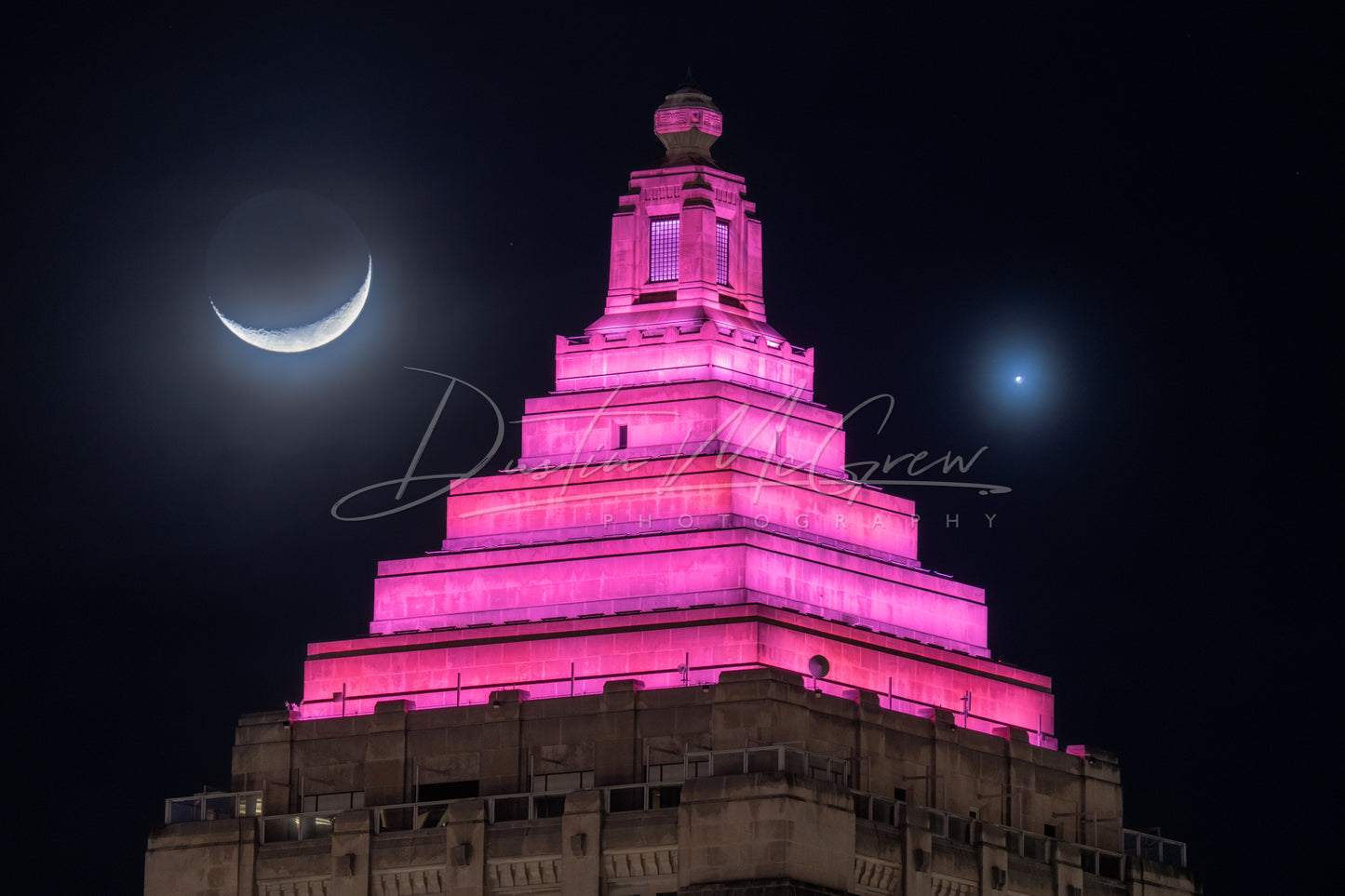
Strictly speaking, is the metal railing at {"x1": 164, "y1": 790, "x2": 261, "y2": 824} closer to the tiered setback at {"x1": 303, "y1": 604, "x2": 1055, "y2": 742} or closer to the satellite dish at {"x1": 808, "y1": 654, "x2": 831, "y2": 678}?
the tiered setback at {"x1": 303, "y1": 604, "x2": 1055, "y2": 742}

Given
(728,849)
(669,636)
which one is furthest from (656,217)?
(728,849)

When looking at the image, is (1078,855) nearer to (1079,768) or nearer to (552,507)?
(1079,768)

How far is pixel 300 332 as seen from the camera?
174 metres

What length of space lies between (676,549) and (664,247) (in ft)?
52.3

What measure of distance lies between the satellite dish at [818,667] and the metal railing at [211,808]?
19.8 m

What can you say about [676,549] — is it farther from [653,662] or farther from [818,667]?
[818,667]

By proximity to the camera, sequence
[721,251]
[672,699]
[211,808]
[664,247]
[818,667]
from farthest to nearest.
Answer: [721,251] → [664,247] → [211,808] → [818,667] → [672,699]

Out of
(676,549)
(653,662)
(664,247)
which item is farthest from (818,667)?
(664,247)

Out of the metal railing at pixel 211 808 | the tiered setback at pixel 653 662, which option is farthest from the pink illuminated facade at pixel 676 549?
the metal railing at pixel 211 808

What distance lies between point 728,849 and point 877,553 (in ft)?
63.6

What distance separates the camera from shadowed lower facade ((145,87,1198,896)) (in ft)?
500

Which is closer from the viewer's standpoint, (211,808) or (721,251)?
(211,808)

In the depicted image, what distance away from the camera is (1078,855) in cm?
15938

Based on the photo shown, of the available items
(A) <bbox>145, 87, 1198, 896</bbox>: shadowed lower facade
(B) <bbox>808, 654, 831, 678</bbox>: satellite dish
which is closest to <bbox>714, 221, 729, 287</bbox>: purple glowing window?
(A) <bbox>145, 87, 1198, 896</bbox>: shadowed lower facade
